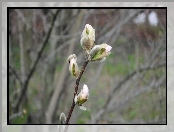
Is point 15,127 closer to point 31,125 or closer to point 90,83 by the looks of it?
point 31,125

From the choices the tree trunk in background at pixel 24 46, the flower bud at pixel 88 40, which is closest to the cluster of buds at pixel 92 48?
the flower bud at pixel 88 40

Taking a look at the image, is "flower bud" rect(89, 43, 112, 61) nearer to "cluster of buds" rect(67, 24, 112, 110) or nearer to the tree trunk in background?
"cluster of buds" rect(67, 24, 112, 110)

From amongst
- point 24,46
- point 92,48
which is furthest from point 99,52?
point 24,46

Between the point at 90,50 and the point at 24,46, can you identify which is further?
the point at 24,46

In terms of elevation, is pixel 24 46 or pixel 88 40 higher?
pixel 24 46

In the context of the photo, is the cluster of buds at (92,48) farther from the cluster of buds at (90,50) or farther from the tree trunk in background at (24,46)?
the tree trunk in background at (24,46)

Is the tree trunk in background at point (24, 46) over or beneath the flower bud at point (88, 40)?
over

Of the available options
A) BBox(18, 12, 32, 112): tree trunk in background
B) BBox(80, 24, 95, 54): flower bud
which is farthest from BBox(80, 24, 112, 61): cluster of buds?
BBox(18, 12, 32, 112): tree trunk in background

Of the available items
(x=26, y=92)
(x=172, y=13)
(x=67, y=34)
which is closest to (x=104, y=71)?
(x=67, y=34)

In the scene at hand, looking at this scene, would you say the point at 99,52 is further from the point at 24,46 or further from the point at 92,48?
the point at 24,46
